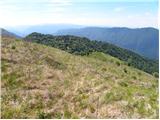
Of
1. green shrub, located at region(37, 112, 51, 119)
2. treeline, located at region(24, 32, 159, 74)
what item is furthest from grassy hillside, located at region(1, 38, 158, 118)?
treeline, located at region(24, 32, 159, 74)

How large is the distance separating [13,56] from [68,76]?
4.29 m

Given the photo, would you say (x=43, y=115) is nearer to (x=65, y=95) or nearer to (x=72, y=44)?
(x=65, y=95)

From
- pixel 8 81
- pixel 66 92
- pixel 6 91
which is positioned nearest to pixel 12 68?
pixel 8 81

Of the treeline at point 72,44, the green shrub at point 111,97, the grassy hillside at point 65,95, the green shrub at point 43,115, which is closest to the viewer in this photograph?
the green shrub at point 43,115

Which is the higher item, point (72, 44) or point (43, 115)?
point (43, 115)

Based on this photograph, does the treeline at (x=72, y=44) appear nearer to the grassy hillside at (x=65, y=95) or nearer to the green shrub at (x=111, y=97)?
the grassy hillside at (x=65, y=95)

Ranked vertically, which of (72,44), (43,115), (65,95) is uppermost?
(65,95)

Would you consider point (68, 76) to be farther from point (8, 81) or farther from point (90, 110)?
point (90, 110)

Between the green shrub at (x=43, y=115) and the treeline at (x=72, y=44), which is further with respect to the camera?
the treeline at (x=72, y=44)

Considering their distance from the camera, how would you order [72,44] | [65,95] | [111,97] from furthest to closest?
[72,44]
[65,95]
[111,97]

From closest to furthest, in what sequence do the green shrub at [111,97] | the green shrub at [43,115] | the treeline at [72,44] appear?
the green shrub at [43,115] → the green shrub at [111,97] → the treeline at [72,44]

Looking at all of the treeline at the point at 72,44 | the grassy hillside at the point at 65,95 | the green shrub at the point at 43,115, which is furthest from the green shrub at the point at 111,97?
the treeline at the point at 72,44

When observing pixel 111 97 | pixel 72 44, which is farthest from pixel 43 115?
pixel 72 44

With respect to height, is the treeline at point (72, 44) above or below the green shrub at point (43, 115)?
below
